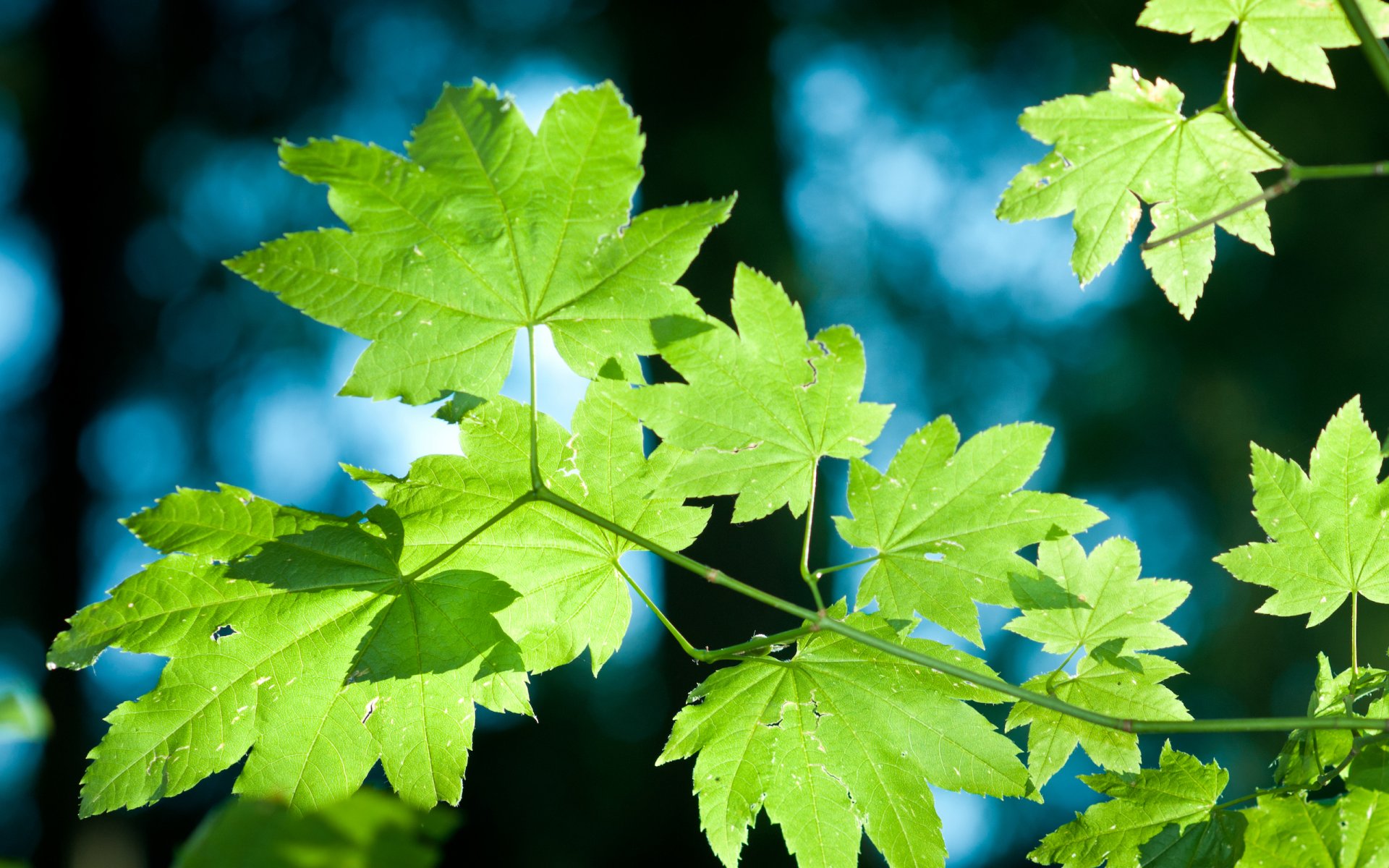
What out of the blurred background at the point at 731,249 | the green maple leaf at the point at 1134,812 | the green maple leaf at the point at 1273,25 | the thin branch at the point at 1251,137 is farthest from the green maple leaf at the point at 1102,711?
the blurred background at the point at 731,249

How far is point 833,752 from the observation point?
90cm

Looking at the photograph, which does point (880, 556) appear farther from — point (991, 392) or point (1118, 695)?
point (991, 392)

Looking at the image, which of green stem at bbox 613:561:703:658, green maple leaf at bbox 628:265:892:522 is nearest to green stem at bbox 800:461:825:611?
green maple leaf at bbox 628:265:892:522

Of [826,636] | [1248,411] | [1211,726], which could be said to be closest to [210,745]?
[826,636]

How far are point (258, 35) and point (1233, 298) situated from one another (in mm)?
7880

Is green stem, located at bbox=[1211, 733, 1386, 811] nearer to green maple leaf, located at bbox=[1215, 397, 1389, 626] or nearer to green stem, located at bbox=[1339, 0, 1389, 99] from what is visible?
green maple leaf, located at bbox=[1215, 397, 1389, 626]

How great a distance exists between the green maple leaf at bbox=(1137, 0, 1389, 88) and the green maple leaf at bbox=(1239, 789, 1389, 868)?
0.71 m

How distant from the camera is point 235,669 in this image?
844mm

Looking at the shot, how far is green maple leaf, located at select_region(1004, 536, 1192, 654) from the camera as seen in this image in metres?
0.87

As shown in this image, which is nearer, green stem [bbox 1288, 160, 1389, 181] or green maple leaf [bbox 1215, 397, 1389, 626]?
green stem [bbox 1288, 160, 1389, 181]

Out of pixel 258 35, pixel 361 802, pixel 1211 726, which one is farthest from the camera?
pixel 258 35

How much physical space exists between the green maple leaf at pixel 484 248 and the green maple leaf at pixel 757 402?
5 centimetres

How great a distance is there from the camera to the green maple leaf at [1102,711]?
84 centimetres

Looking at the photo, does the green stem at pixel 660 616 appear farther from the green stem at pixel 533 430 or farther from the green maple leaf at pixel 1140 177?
the green maple leaf at pixel 1140 177
